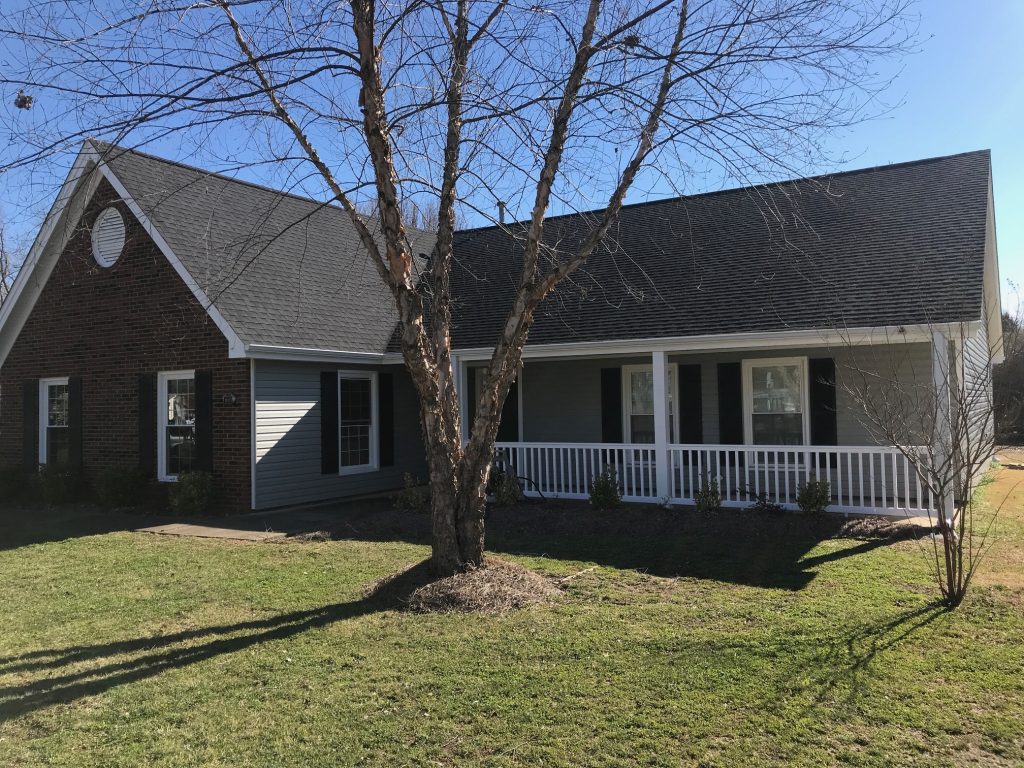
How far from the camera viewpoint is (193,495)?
39.0ft

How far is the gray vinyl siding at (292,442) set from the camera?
12.2 meters

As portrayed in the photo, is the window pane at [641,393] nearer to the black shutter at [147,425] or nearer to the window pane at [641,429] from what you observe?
the window pane at [641,429]

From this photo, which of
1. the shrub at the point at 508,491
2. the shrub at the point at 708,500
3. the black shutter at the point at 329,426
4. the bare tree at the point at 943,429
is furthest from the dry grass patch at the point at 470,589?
the black shutter at the point at 329,426

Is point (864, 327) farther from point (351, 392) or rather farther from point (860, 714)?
point (351, 392)

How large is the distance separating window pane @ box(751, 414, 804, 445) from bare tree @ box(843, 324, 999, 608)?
106cm

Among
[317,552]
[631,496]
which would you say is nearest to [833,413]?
[631,496]

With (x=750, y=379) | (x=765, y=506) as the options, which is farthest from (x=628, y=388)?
(x=765, y=506)

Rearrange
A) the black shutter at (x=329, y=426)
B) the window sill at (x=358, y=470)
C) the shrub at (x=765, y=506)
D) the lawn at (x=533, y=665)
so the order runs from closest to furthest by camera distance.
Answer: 1. the lawn at (x=533, y=665)
2. the shrub at (x=765, y=506)
3. the black shutter at (x=329, y=426)
4. the window sill at (x=358, y=470)

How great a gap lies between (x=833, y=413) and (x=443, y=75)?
816 cm

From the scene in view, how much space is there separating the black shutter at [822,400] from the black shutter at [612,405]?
3.31m

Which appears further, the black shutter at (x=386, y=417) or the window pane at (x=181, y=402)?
the black shutter at (x=386, y=417)

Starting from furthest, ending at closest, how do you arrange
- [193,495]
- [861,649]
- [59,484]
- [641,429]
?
[641,429] → [59,484] → [193,495] → [861,649]

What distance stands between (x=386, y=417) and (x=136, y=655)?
9.41 m

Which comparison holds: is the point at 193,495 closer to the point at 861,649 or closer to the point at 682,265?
the point at 682,265
